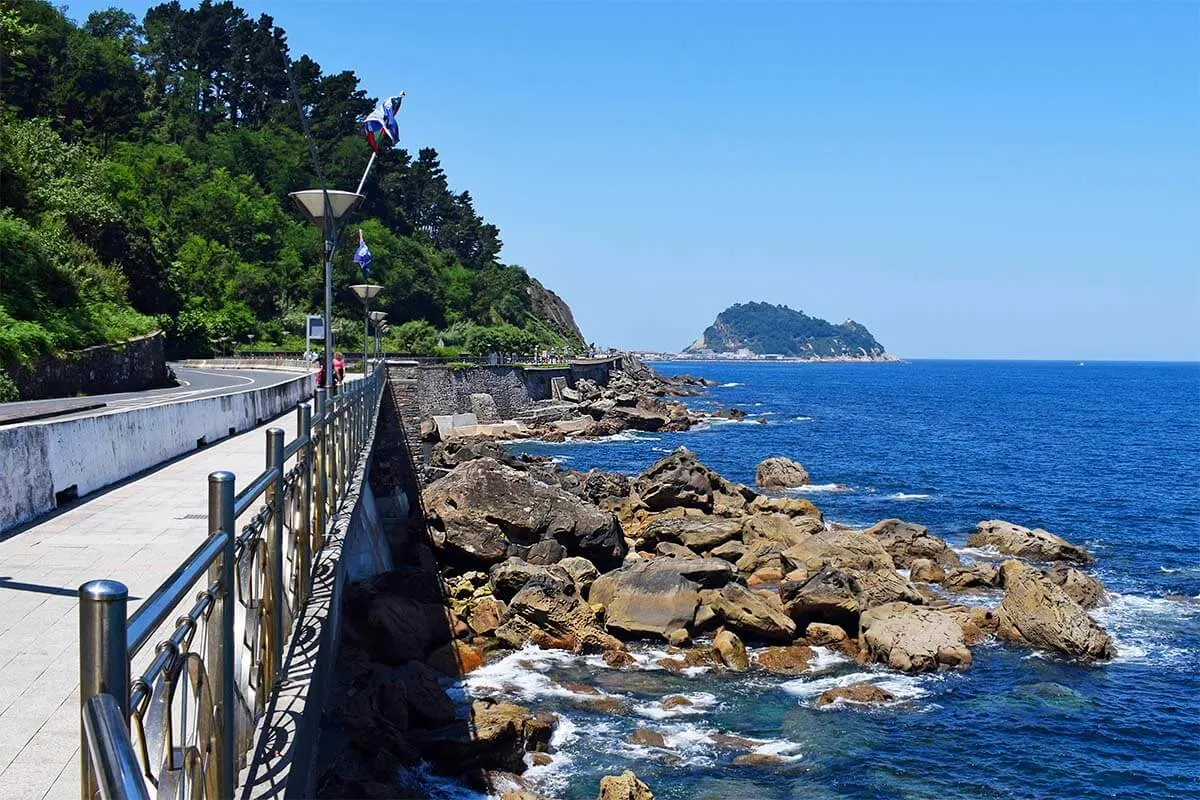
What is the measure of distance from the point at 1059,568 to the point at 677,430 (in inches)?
1708

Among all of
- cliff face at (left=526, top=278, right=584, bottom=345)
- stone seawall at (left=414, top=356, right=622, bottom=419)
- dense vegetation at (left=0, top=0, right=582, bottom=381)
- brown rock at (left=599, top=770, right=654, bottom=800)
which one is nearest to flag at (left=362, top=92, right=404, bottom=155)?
dense vegetation at (left=0, top=0, right=582, bottom=381)

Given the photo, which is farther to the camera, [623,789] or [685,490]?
[685,490]

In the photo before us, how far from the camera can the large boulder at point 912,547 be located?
2647 cm

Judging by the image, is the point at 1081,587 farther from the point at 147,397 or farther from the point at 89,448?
the point at 147,397

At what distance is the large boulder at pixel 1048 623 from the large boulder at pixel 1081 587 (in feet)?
9.47

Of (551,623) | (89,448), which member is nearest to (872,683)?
(551,623)

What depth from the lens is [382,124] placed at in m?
21.6

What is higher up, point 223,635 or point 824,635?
point 223,635

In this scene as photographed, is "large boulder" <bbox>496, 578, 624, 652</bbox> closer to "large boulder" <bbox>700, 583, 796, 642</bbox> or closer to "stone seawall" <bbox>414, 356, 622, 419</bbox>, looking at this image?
"large boulder" <bbox>700, 583, 796, 642</bbox>

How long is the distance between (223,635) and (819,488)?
40.1 meters

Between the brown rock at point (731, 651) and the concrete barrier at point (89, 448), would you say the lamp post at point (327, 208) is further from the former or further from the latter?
the brown rock at point (731, 651)

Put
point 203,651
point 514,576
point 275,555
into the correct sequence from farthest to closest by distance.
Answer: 1. point 514,576
2. point 275,555
3. point 203,651

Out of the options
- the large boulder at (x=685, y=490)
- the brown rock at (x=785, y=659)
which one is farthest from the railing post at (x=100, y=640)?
the large boulder at (x=685, y=490)

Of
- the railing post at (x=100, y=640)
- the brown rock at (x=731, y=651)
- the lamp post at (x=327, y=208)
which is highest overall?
the lamp post at (x=327, y=208)
